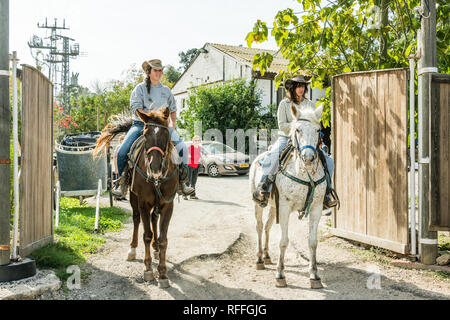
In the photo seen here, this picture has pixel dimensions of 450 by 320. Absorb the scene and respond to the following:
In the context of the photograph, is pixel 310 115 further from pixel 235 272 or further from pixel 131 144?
pixel 131 144

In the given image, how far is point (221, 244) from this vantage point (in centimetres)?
729

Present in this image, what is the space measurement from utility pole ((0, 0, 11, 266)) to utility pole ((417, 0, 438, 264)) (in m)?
5.93

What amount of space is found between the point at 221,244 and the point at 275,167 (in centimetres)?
239

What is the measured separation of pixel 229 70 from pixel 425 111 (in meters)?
26.3

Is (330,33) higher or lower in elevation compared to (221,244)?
higher

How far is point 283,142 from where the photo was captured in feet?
18.9

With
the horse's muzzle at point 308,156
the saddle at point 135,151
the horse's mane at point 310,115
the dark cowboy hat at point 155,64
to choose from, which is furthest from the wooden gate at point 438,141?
the saddle at point 135,151

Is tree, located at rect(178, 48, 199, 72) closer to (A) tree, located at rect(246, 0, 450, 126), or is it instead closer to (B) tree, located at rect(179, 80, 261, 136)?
(B) tree, located at rect(179, 80, 261, 136)

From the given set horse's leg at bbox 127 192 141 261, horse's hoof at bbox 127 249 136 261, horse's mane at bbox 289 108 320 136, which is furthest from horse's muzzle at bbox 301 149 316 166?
horse's hoof at bbox 127 249 136 261

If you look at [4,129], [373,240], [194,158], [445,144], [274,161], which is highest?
[4,129]

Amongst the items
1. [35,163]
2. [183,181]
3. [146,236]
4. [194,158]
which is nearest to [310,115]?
[183,181]

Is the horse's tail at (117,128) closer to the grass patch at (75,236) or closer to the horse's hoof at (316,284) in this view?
the grass patch at (75,236)
